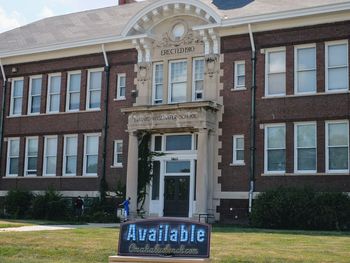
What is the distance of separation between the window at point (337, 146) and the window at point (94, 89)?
13.1 metres

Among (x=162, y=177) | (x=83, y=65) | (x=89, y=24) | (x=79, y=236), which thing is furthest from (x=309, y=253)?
(x=89, y=24)

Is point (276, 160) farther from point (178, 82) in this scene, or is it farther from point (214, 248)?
point (214, 248)

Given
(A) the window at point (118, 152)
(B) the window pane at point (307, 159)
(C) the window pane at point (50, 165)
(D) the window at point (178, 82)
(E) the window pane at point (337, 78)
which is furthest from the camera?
(C) the window pane at point (50, 165)

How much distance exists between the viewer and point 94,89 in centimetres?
3475

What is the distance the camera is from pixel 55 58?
119 ft

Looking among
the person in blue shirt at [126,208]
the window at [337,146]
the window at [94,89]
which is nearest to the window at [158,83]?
the window at [94,89]

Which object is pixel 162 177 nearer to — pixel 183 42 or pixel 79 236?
pixel 183 42

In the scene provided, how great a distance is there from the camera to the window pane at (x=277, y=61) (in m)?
29.3

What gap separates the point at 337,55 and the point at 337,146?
4134 millimetres

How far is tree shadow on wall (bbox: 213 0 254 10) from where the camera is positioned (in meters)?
32.4

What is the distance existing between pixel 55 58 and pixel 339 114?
17.0 meters

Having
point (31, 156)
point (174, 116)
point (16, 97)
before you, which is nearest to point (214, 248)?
point (174, 116)

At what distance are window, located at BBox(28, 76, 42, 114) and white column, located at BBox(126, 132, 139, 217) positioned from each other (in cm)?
840

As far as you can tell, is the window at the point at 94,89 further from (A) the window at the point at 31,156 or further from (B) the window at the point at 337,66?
(B) the window at the point at 337,66
